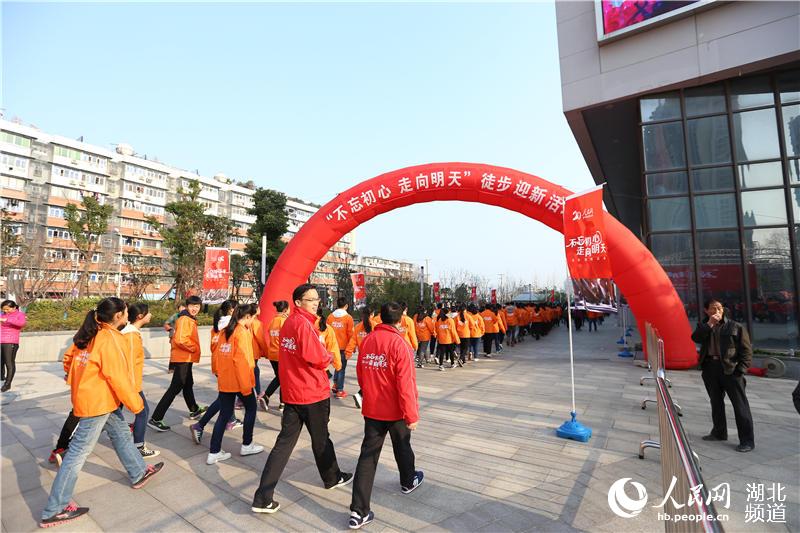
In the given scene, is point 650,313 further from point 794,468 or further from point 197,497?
point 197,497

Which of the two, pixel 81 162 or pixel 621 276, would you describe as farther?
pixel 81 162

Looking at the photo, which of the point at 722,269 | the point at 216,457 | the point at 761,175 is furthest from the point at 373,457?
the point at 761,175

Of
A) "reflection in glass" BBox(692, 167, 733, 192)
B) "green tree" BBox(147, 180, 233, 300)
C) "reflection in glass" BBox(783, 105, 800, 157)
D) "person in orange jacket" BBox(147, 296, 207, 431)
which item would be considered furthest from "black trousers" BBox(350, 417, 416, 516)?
"green tree" BBox(147, 180, 233, 300)

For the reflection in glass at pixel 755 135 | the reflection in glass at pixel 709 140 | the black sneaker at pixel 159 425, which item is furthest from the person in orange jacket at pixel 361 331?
the reflection in glass at pixel 755 135

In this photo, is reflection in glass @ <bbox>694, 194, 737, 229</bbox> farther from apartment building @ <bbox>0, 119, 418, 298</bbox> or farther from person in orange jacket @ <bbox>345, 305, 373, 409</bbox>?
apartment building @ <bbox>0, 119, 418, 298</bbox>

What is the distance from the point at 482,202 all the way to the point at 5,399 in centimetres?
926

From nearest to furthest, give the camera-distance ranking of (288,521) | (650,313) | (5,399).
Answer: (288,521)
(5,399)
(650,313)

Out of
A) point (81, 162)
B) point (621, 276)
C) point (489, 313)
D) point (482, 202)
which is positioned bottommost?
point (489, 313)

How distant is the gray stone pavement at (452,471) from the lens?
2.66m

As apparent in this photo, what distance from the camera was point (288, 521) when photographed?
104 inches

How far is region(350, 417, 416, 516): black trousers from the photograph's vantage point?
103 inches

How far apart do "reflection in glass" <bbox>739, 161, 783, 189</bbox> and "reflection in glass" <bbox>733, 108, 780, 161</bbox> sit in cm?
20

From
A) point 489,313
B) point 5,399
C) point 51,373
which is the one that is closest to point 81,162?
point 51,373

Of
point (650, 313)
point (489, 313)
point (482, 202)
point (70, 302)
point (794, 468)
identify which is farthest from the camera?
point (70, 302)
